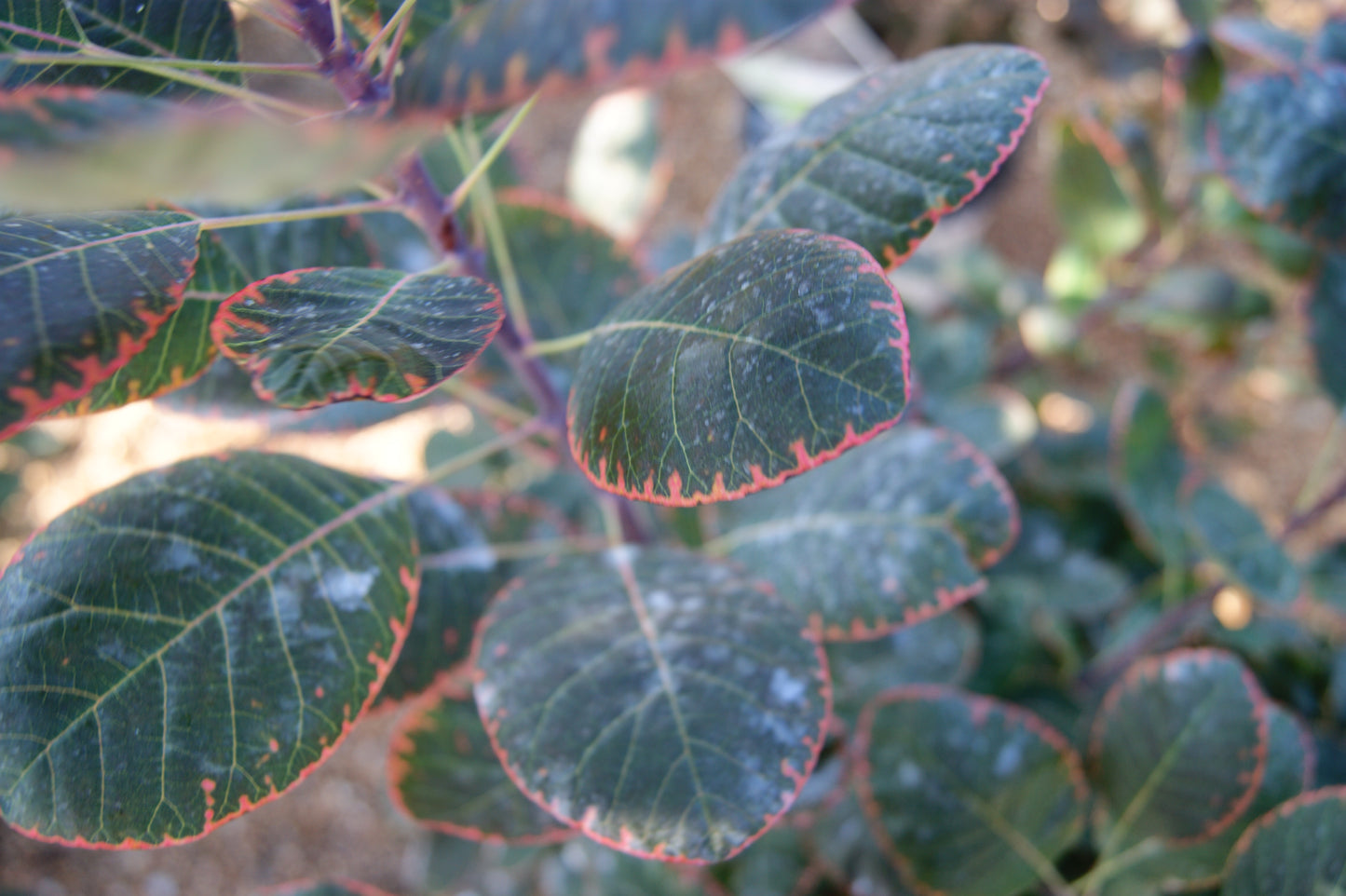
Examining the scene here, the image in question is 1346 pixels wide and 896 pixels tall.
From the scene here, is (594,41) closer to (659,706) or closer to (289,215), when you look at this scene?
(289,215)

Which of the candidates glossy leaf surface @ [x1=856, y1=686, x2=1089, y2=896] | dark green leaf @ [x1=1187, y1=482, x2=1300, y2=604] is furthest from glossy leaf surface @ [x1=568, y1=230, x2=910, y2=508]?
dark green leaf @ [x1=1187, y1=482, x2=1300, y2=604]

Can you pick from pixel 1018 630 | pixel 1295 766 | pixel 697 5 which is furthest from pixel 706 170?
pixel 697 5

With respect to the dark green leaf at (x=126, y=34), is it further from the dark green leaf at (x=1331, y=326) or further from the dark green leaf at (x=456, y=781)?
the dark green leaf at (x=1331, y=326)

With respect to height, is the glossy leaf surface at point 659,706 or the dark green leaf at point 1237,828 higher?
the glossy leaf surface at point 659,706

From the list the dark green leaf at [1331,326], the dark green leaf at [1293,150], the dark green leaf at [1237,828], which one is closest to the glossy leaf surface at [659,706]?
the dark green leaf at [1237,828]

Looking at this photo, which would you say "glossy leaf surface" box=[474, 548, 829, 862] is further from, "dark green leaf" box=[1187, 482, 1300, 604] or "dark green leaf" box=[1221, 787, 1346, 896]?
"dark green leaf" box=[1187, 482, 1300, 604]

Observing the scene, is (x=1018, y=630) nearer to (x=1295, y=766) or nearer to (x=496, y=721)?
(x=1295, y=766)

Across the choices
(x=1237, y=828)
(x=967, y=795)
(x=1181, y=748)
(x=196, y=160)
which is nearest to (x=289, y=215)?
(x=196, y=160)

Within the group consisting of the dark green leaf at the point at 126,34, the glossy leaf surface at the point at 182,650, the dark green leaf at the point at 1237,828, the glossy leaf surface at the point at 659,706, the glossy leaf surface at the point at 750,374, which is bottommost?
the dark green leaf at the point at 1237,828
